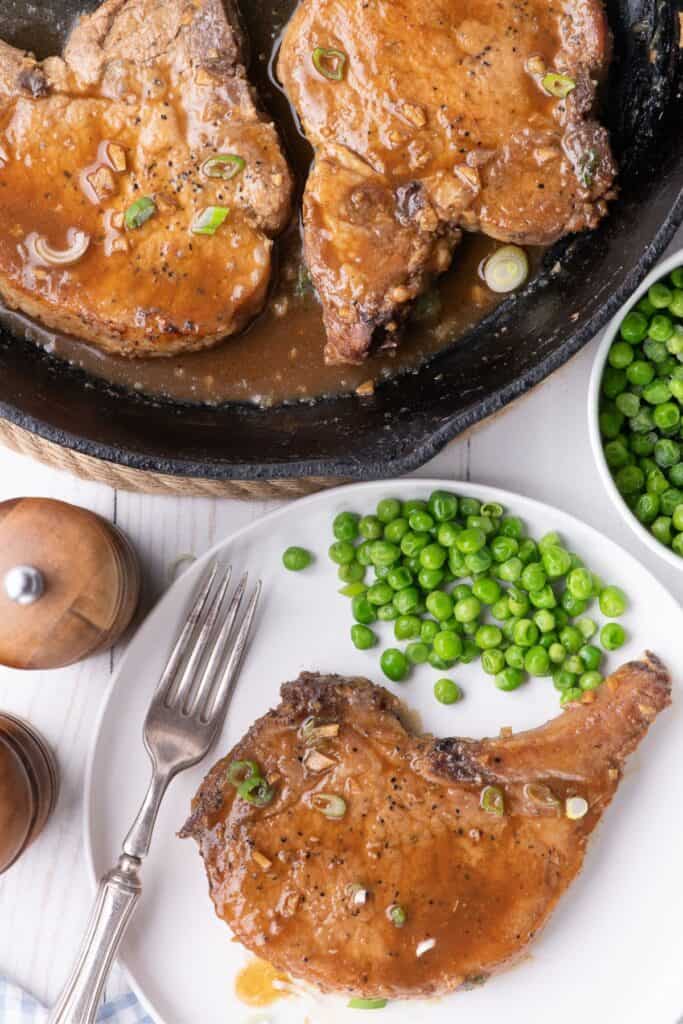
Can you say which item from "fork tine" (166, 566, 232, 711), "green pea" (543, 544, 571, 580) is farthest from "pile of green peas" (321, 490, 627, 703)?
"fork tine" (166, 566, 232, 711)

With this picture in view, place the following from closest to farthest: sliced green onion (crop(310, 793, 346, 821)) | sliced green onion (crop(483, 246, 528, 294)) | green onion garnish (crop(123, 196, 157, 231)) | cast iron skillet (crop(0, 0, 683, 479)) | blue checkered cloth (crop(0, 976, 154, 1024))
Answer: cast iron skillet (crop(0, 0, 683, 479))
green onion garnish (crop(123, 196, 157, 231))
sliced green onion (crop(310, 793, 346, 821))
sliced green onion (crop(483, 246, 528, 294))
blue checkered cloth (crop(0, 976, 154, 1024))

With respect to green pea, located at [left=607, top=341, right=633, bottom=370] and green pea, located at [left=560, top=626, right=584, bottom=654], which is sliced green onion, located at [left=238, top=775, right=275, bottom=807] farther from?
green pea, located at [left=607, top=341, right=633, bottom=370]

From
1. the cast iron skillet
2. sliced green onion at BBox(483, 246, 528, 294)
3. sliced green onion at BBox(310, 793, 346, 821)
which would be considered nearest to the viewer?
the cast iron skillet

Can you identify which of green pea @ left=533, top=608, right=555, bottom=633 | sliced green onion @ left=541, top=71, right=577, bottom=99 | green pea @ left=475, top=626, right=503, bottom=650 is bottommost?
green pea @ left=533, top=608, right=555, bottom=633

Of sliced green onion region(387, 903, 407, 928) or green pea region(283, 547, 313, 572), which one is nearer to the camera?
sliced green onion region(387, 903, 407, 928)

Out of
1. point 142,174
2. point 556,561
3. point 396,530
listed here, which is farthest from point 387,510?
point 142,174

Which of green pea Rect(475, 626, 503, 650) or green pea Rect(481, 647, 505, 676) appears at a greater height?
green pea Rect(475, 626, 503, 650)

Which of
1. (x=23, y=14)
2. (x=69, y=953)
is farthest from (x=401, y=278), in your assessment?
(x=69, y=953)

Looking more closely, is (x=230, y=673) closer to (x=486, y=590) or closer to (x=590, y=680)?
(x=486, y=590)

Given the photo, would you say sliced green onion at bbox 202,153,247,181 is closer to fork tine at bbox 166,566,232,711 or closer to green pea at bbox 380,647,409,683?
fork tine at bbox 166,566,232,711
